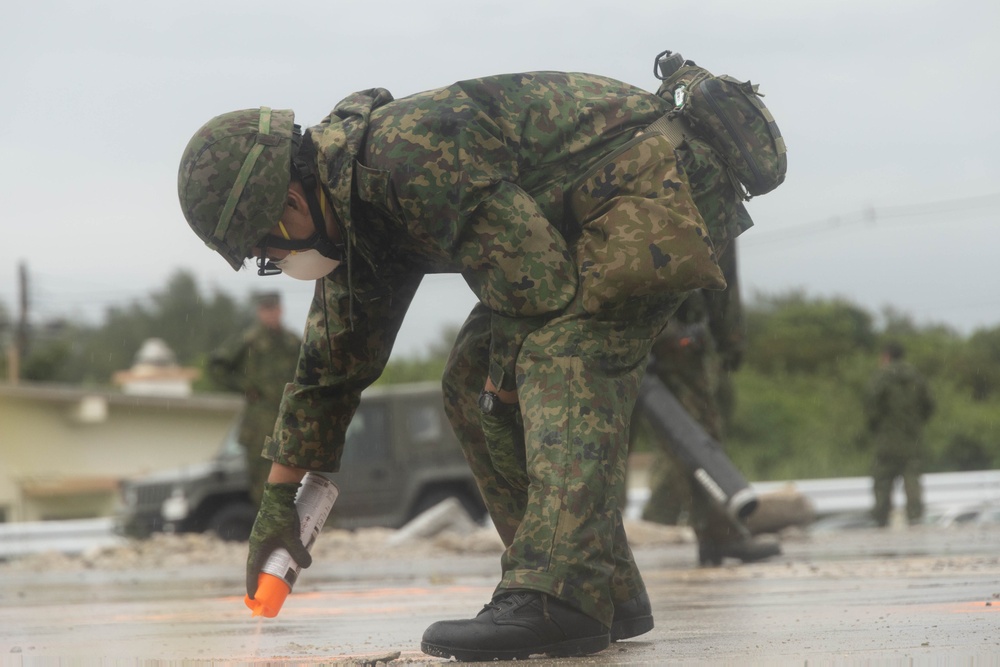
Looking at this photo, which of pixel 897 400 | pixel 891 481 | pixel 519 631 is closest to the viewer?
pixel 519 631

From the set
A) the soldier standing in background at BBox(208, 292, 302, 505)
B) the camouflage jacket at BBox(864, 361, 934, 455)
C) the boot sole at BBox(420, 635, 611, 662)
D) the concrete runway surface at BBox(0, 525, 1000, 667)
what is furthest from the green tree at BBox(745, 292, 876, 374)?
the boot sole at BBox(420, 635, 611, 662)

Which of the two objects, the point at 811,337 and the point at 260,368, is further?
the point at 811,337

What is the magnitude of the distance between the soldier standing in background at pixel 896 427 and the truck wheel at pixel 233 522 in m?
6.53

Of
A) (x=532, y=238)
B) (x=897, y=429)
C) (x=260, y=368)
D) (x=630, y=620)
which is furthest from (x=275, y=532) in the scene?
(x=897, y=429)

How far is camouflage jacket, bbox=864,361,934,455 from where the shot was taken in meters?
14.8

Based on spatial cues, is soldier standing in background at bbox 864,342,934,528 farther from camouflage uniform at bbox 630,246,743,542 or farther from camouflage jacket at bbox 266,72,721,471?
camouflage jacket at bbox 266,72,721,471

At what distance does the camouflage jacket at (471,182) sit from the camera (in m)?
3.00

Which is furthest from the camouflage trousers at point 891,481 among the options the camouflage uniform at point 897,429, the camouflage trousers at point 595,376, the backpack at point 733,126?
the camouflage trousers at point 595,376

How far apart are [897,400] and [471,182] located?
12.9 metres

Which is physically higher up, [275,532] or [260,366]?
[275,532]

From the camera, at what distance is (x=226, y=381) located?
1152 cm

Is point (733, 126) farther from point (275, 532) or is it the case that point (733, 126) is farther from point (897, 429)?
point (897, 429)

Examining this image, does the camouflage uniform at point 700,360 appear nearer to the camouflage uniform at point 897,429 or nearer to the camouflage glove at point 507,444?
the camouflage glove at point 507,444

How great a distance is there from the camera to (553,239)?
3.07 metres
